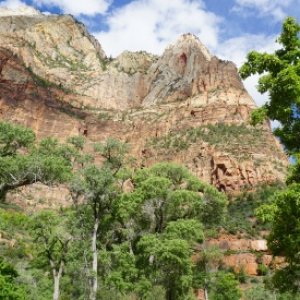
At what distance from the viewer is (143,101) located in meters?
165

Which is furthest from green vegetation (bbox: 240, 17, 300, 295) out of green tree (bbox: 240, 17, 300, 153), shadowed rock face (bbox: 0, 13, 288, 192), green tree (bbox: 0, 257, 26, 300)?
shadowed rock face (bbox: 0, 13, 288, 192)

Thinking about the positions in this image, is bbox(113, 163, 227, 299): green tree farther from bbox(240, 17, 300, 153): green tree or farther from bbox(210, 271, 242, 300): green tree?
bbox(240, 17, 300, 153): green tree

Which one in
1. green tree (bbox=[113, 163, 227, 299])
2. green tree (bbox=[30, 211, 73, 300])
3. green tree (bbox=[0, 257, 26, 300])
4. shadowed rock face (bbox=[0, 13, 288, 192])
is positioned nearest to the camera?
green tree (bbox=[0, 257, 26, 300])

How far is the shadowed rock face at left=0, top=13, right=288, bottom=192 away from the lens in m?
123

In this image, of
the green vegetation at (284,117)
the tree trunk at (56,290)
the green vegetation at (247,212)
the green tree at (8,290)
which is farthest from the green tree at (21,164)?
the green vegetation at (247,212)

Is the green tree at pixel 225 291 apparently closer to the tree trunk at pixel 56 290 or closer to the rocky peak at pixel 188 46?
the tree trunk at pixel 56 290

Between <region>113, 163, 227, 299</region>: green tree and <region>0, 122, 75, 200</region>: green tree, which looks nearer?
<region>0, 122, 75, 200</region>: green tree

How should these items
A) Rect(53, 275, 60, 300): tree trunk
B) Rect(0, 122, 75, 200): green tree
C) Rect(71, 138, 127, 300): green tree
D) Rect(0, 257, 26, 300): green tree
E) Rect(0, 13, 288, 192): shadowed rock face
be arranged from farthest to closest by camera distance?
Rect(0, 13, 288, 192): shadowed rock face → Rect(53, 275, 60, 300): tree trunk → Rect(71, 138, 127, 300): green tree → Rect(0, 122, 75, 200): green tree → Rect(0, 257, 26, 300): green tree

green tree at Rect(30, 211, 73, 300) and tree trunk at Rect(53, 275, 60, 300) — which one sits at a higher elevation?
green tree at Rect(30, 211, 73, 300)

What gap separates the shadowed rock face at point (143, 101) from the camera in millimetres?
122688

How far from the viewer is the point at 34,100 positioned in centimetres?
13725

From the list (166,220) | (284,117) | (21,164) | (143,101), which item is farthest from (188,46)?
(284,117)

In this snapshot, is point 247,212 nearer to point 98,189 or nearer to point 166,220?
point 166,220

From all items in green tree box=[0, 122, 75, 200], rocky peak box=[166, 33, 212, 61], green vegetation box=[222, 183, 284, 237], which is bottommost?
green tree box=[0, 122, 75, 200]
